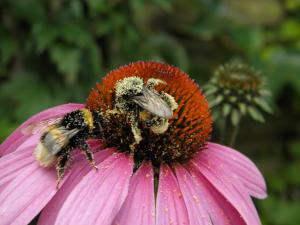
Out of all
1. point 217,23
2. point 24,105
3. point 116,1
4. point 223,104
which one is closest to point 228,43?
point 217,23

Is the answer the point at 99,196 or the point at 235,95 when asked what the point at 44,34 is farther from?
the point at 99,196

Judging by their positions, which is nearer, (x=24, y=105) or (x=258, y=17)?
(x=24, y=105)

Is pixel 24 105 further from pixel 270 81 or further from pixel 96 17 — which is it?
pixel 270 81

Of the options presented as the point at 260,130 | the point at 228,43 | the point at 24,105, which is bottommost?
the point at 260,130

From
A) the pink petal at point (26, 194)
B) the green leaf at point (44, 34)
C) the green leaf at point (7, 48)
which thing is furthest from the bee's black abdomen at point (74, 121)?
the green leaf at point (7, 48)

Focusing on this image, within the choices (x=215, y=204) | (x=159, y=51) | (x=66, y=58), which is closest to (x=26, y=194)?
(x=215, y=204)

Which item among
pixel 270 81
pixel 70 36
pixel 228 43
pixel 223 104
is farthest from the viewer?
pixel 228 43

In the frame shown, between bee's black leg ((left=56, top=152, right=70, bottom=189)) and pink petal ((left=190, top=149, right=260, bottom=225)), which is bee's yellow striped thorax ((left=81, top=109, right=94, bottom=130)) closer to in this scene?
bee's black leg ((left=56, top=152, right=70, bottom=189))
